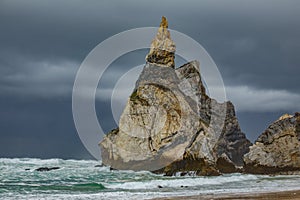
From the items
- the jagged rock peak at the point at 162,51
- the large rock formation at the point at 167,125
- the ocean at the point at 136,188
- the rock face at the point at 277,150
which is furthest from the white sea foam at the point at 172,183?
the jagged rock peak at the point at 162,51

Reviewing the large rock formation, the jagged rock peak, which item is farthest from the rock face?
the jagged rock peak

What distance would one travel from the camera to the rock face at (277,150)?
4941 centimetres

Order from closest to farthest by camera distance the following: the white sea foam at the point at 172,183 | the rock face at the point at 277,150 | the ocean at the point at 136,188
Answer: the ocean at the point at 136,188
the white sea foam at the point at 172,183
the rock face at the point at 277,150

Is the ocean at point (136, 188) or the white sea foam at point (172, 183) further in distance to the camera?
the white sea foam at point (172, 183)

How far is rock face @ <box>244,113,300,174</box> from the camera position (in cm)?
4941

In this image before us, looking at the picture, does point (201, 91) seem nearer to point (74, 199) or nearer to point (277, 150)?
point (277, 150)

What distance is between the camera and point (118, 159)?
187ft

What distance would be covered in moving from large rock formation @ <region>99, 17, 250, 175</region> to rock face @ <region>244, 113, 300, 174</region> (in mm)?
3293

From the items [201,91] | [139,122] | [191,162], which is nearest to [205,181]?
[191,162]

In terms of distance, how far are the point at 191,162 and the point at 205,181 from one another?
8.19m

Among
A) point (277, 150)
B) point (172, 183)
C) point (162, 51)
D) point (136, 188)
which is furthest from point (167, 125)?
point (136, 188)

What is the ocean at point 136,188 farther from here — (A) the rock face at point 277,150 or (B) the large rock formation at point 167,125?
(A) the rock face at point 277,150

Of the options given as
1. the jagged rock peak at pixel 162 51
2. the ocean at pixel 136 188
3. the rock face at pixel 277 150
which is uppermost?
the jagged rock peak at pixel 162 51

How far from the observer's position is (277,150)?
49.8m
